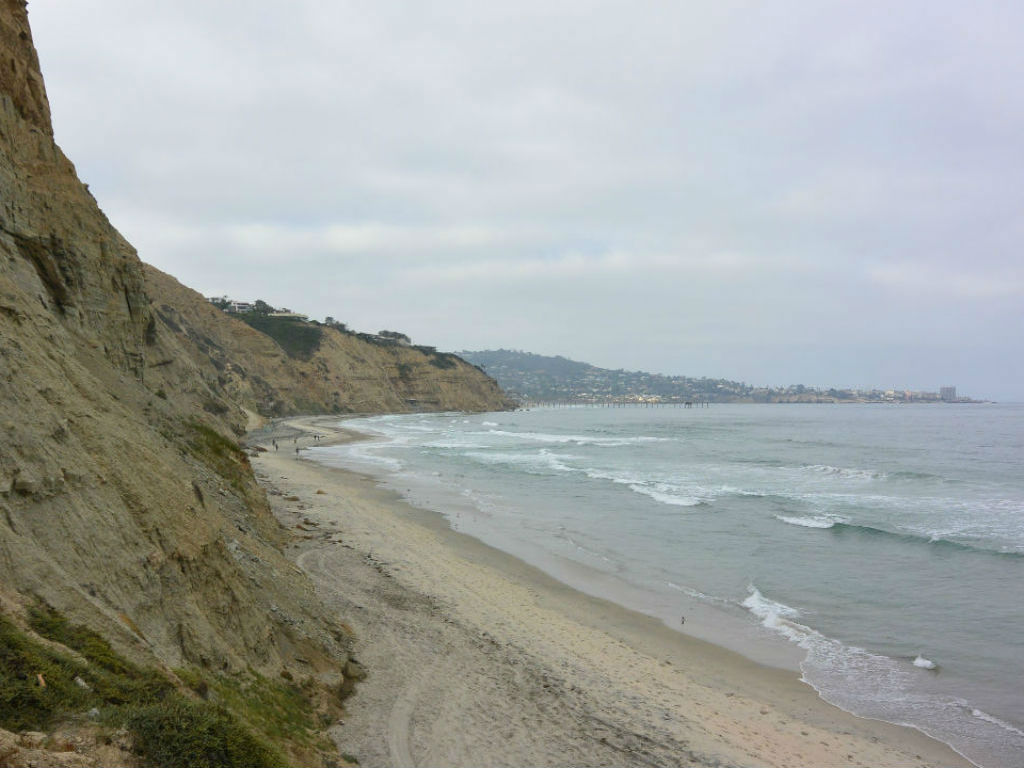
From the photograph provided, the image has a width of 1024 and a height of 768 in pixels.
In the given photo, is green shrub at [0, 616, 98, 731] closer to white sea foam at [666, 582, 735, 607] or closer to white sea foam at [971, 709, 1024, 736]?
white sea foam at [971, 709, 1024, 736]

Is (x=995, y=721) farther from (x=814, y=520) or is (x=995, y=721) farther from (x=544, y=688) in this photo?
(x=814, y=520)

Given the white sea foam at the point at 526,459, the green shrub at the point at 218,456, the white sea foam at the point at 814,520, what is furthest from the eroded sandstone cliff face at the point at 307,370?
the white sea foam at the point at 814,520

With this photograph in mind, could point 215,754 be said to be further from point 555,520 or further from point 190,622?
point 555,520

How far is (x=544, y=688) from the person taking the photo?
8.66 meters

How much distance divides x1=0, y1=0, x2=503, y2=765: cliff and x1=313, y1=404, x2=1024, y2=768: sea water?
8.37m

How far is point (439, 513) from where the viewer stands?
23.8 metres

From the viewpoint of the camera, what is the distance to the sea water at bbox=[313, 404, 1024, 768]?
34.4 feet

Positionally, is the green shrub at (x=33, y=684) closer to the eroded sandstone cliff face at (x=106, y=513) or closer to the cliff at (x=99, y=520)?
the cliff at (x=99, y=520)

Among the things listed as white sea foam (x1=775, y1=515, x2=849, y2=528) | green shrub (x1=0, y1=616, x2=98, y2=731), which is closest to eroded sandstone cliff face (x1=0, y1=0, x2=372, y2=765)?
green shrub (x1=0, y1=616, x2=98, y2=731)

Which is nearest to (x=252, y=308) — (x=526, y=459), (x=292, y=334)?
(x=292, y=334)

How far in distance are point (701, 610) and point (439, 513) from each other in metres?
12.0

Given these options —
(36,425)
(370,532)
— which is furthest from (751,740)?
(370,532)

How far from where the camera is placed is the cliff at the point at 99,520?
455cm

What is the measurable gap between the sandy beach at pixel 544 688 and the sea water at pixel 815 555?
1005 millimetres
